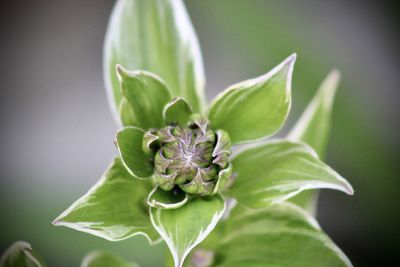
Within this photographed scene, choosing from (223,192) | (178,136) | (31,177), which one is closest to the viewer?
(178,136)

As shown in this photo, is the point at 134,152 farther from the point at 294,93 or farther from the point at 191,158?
the point at 294,93

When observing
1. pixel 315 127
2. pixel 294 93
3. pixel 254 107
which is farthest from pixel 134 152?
pixel 294 93

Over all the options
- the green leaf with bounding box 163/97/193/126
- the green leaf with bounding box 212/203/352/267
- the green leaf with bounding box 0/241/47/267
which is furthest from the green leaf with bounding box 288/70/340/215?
the green leaf with bounding box 0/241/47/267

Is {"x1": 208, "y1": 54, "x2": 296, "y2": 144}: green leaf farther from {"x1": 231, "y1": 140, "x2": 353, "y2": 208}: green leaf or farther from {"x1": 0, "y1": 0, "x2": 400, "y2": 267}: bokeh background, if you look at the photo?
{"x1": 0, "y1": 0, "x2": 400, "y2": 267}: bokeh background

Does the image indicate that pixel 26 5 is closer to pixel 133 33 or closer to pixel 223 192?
pixel 133 33

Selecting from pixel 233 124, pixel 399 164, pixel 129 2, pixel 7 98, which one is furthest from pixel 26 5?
pixel 399 164

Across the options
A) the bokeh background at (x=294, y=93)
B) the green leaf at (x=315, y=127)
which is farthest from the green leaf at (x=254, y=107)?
the bokeh background at (x=294, y=93)

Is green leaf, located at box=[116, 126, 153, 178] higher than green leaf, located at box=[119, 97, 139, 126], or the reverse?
green leaf, located at box=[119, 97, 139, 126]
